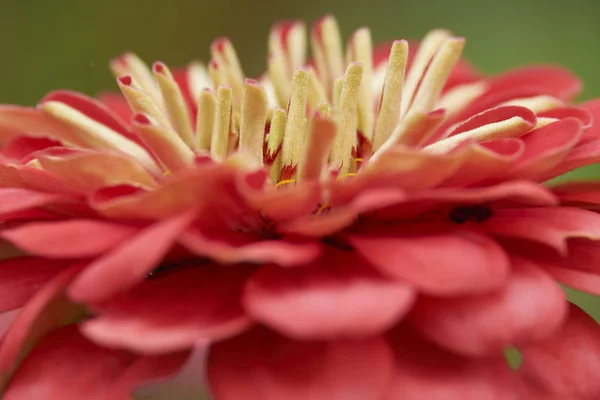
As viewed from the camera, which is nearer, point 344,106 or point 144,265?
point 144,265

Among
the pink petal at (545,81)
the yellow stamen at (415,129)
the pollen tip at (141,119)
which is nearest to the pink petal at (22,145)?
the pollen tip at (141,119)

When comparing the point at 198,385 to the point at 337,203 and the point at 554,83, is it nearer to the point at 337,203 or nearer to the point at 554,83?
the point at 337,203

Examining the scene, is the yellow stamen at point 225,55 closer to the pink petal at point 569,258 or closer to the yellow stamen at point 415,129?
the yellow stamen at point 415,129

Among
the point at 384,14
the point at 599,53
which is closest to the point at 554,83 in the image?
the point at 599,53

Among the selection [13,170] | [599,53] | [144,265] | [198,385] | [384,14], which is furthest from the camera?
[384,14]

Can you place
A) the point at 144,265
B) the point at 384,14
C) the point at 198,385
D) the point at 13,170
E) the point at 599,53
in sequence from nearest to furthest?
the point at 144,265 < the point at 13,170 < the point at 198,385 < the point at 599,53 < the point at 384,14

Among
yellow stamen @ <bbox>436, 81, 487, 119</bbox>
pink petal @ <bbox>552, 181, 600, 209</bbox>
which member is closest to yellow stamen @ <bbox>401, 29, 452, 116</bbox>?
yellow stamen @ <bbox>436, 81, 487, 119</bbox>
